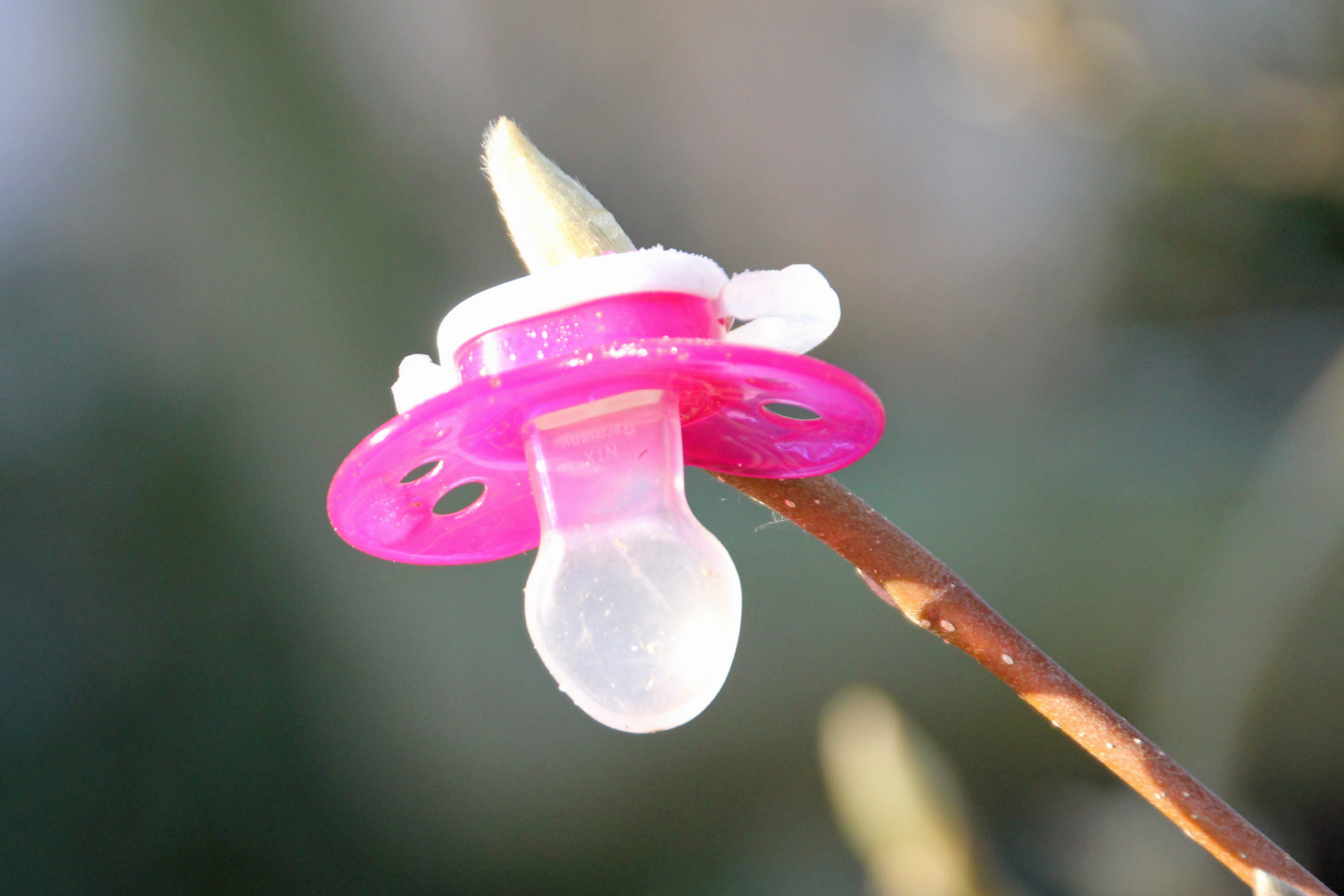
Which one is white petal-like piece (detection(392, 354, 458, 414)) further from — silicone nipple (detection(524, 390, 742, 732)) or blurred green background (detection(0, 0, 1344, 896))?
blurred green background (detection(0, 0, 1344, 896))

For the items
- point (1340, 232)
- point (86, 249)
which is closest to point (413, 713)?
point (86, 249)

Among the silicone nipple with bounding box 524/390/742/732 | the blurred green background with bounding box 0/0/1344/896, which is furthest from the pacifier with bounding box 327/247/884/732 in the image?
the blurred green background with bounding box 0/0/1344/896

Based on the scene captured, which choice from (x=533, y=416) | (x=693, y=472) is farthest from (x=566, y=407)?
(x=693, y=472)

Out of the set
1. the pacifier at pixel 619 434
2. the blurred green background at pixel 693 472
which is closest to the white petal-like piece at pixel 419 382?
the pacifier at pixel 619 434

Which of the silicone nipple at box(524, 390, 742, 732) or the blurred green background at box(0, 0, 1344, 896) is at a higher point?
the silicone nipple at box(524, 390, 742, 732)

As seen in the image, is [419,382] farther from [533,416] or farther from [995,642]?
[995,642]

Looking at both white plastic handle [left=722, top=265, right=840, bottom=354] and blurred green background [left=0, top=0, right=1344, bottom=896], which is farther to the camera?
blurred green background [left=0, top=0, right=1344, bottom=896]

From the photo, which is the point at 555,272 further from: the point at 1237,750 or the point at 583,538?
the point at 1237,750

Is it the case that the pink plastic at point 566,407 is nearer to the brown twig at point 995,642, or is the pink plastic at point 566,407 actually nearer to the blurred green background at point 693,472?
the brown twig at point 995,642
